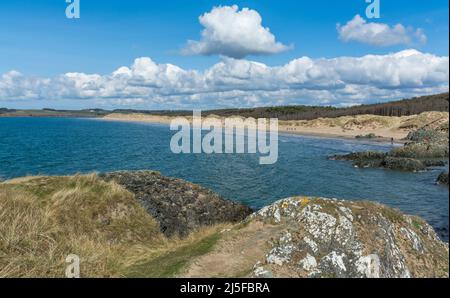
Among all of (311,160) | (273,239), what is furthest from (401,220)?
(311,160)

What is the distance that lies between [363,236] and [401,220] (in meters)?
2.86

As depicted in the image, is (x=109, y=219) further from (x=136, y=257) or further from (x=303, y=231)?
(x=303, y=231)

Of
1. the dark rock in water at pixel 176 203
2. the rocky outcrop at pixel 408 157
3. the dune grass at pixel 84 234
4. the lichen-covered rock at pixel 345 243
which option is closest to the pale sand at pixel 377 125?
the rocky outcrop at pixel 408 157

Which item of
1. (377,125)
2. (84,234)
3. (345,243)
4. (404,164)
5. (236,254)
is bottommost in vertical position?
(404,164)

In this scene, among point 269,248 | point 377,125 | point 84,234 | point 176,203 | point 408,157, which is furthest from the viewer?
point 377,125

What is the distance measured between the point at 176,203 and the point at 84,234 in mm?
6153

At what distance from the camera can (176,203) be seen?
20.4m

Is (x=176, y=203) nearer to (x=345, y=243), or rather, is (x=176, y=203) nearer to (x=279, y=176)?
(x=345, y=243)

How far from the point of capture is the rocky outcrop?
165 feet

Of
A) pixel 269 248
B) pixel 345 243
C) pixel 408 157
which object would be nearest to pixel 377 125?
pixel 408 157

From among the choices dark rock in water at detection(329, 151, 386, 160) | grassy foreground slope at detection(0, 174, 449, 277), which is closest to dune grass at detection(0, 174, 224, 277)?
grassy foreground slope at detection(0, 174, 449, 277)

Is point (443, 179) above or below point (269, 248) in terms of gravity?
below

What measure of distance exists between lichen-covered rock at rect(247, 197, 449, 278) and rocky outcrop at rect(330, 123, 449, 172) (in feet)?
133

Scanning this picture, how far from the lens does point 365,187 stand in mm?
39375
